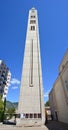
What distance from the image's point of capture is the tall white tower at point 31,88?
29.4 m

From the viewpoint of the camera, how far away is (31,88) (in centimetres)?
3225

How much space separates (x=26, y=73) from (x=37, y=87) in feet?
15.3

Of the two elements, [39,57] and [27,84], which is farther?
[39,57]

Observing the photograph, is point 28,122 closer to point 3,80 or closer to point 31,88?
point 31,88

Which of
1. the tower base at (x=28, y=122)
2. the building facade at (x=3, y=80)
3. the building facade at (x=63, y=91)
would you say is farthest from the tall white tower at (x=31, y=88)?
the building facade at (x=3, y=80)

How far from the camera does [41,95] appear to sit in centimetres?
3120

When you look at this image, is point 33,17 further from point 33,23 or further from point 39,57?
point 39,57

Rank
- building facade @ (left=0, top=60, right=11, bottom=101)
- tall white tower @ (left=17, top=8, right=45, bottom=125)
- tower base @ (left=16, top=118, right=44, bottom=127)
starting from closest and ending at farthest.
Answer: tower base @ (left=16, top=118, right=44, bottom=127) → tall white tower @ (left=17, top=8, right=45, bottom=125) → building facade @ (left=0, top=60, right=11, bottom=101)

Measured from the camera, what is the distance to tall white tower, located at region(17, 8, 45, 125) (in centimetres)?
2936

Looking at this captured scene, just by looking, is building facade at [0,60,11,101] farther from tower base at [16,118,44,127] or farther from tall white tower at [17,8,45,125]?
tower base at [16,118,44,127]

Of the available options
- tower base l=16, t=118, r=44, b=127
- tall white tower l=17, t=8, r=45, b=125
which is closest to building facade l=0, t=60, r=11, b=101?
tall white tower l=17, t=8, r=45, b=125

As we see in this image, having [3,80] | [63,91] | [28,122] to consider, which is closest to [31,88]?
[28,122]

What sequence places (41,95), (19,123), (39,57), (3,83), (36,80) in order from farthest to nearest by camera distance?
(3,83) → (39,57) → (36,80) → (41,95) → (19,123)

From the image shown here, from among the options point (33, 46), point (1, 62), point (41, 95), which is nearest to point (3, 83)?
point (1, 62)
